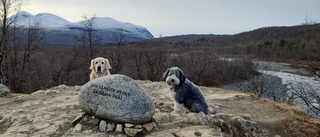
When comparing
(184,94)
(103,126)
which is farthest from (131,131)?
(184,94)

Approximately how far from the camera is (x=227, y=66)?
49.3 m

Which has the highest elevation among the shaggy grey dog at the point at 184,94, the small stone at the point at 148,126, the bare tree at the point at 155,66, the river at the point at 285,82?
the shaggy grey dog at the point at 184,94

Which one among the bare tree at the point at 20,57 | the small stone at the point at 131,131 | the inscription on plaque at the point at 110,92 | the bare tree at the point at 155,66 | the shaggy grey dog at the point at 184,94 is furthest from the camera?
the bare tree at the point at 155,66

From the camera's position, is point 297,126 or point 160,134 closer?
point 160,134

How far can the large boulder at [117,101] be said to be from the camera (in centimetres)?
695

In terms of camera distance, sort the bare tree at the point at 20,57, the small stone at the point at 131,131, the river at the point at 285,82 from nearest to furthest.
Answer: the small stone at the point at 131,131, the bare tree at the point at 20,57, the river at the point at 285,82

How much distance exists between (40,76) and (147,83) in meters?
20.5

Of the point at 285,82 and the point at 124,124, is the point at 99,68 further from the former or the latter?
the point at 285,82

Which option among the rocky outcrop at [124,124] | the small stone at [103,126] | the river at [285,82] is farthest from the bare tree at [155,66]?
the small stone at [103,126]

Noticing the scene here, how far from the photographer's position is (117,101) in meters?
6.98

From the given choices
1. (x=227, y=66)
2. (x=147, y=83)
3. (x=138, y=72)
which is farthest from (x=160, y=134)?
(x=227, y=66)

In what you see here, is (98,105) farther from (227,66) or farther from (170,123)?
(227,66)

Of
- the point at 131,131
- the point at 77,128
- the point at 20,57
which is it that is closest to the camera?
the point at 131,131

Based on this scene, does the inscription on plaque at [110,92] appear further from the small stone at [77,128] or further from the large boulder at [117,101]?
the small stone at [77,128]
